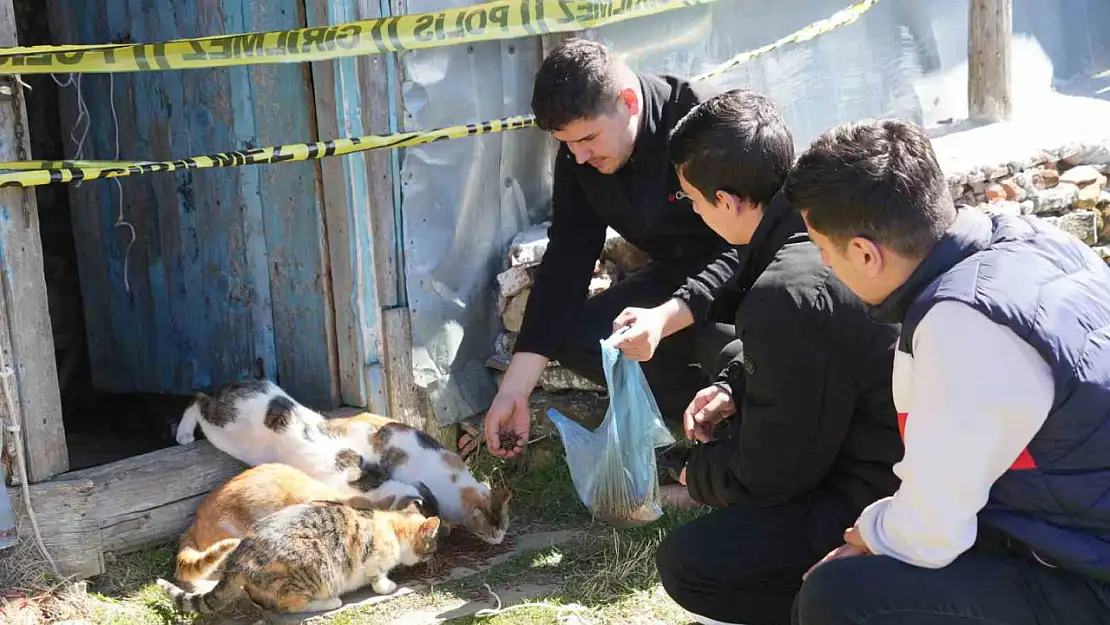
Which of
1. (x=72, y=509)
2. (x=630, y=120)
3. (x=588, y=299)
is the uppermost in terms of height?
(x=630, y=120)

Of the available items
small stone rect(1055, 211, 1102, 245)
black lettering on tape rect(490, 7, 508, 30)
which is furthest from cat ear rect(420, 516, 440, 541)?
small stone rect(1055, 211, 1102, 245)

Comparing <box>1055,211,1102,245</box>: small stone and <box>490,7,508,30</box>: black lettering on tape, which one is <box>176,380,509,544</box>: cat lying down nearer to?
<box>490,7,508,30</box>: black lettering on tape

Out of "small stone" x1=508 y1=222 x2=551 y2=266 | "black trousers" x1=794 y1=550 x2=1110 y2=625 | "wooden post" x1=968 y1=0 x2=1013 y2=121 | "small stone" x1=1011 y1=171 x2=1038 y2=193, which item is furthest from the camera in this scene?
"wooden post" x1=968 y1=0 x2=1013 y2=121

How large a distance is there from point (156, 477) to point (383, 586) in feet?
3.06

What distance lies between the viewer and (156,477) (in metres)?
4.21

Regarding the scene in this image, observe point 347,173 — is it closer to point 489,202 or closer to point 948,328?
point 489,202

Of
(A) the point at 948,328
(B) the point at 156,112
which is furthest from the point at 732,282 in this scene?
(B) the point at 156,112

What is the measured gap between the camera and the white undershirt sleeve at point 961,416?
2072 millimetres

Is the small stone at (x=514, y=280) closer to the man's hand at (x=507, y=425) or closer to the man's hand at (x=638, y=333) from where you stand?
the man's hand at (x=507, y=425)

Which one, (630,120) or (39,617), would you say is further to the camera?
(630,120)

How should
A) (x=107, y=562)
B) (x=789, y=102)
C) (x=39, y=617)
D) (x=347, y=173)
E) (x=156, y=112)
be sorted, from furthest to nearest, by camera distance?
(x=789, y=102) → (x=156, y=112) → (x=347, y=173) → (x=107, y=562) → (x=39, y=617)

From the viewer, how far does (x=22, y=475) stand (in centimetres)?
383

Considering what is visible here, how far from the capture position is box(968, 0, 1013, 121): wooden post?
21.8ft

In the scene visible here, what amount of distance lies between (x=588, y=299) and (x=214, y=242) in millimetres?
1718
